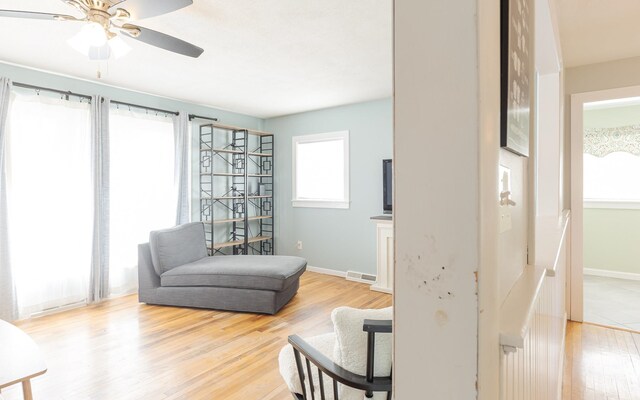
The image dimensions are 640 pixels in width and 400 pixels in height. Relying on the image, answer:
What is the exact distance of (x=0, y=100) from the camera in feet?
9.87

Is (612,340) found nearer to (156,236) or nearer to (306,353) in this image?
(306,353)

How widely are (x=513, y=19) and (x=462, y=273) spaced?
0.55 m

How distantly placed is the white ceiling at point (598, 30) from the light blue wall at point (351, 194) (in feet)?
6.70

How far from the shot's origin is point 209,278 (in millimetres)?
3535

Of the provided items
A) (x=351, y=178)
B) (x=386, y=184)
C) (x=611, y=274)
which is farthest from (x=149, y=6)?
(x=611, y=274)

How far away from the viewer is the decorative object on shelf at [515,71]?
637 mm

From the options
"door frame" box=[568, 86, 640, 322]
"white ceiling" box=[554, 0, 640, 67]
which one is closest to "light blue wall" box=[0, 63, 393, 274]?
"door frame" box=[568, 86, 640, 322]

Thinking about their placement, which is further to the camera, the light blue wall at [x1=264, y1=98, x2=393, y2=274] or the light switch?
the light blue wall at [x1=264, y1=98, x2=393, y2=274]

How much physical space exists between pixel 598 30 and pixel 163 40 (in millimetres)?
2930

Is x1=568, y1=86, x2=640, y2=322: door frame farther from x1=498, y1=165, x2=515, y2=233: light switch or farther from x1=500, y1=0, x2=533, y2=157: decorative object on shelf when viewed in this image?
x1=498, y1=165, x2=515, y2=233: light switch

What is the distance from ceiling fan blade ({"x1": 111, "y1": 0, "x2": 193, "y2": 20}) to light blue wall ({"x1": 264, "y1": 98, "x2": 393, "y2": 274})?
123 inches

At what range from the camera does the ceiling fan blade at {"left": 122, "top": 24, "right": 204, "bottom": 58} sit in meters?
1.94

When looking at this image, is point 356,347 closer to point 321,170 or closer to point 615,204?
point 321,170

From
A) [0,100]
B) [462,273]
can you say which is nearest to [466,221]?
[462,273]
